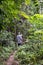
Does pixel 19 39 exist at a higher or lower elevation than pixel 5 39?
lower

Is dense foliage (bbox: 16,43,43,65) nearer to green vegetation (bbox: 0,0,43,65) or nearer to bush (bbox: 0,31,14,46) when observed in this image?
green vegetation (bbox: 0,0,43,65)

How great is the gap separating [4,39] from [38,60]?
6218mm

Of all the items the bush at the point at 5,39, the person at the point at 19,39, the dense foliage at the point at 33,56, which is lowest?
the person at the point at 19,39

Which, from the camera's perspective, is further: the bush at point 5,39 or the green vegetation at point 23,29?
the bush at point 5,39

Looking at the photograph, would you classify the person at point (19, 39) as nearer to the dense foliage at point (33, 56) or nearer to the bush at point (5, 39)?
the bush at point (5, 39)

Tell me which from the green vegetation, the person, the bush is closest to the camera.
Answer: the green vegetation

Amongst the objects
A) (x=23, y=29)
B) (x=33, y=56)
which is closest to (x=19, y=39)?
(x=23, y=29)

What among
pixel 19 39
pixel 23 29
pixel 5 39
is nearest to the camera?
pixel 5 39

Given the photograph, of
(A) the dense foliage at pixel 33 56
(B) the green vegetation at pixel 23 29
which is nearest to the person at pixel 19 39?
(B) the green vegetation at pixel 23 29

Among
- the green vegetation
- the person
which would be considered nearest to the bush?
the green vegetation

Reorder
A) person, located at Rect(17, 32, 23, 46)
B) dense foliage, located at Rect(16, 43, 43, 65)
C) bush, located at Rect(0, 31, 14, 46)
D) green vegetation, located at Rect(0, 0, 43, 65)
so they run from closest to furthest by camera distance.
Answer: green vegetation, located at Rect(0, 0, 43, 65) < dense foliage, located at Rect(16, 43, 43, 65) < bush, located at Rect(0, 31, 14, 46) < person, located at Rect(17, 32, 23, 46)

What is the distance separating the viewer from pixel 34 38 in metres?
12.9

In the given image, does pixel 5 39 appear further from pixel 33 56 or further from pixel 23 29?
pixel 33 56

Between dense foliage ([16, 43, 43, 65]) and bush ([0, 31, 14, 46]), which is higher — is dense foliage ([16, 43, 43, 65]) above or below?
above
